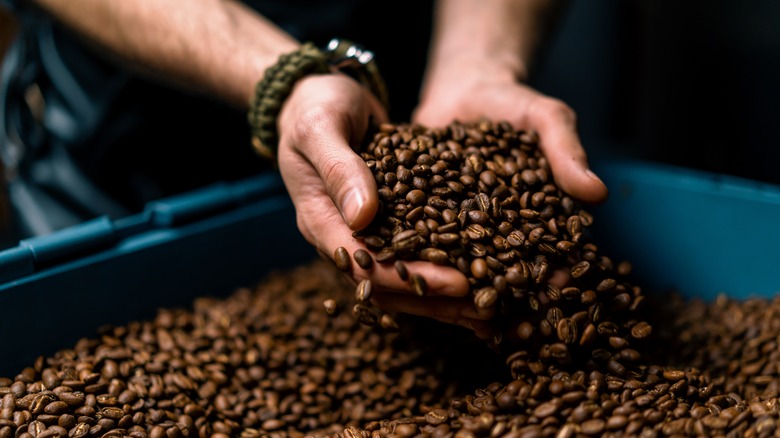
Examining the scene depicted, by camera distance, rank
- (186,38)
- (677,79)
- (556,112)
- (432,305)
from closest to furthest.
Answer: (432,305)
(556,112)
(186,38)
(677,79)

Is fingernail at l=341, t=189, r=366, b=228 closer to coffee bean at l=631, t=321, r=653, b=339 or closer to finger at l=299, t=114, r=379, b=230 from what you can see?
finger at l=299, t=114, r=379, b=230

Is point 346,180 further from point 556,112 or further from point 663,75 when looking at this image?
point 663,75

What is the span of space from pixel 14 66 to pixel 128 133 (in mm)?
485

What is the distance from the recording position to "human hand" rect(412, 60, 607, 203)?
1811mm

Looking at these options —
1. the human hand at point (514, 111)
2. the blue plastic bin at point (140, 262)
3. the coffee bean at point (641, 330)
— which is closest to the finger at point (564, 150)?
the human hand at point (514, 111)

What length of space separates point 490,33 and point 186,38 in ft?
3.55

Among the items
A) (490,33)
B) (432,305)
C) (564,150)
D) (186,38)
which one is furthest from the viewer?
(490,33)

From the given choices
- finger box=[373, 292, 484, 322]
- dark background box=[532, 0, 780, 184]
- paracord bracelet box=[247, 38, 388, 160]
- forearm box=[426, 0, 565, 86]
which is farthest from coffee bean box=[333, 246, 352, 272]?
dark background box=[532, 0, 780, 184]

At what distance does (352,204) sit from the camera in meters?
1.52

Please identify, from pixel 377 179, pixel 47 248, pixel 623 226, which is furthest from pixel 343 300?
pixel 623 226

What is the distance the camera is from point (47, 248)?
1946 mm

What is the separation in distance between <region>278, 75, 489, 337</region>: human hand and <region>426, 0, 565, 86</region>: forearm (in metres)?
0.60

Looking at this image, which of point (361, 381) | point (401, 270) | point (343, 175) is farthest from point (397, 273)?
point (361, 381)

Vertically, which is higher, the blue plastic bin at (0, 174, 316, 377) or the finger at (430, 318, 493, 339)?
the finger at (430, 318, 493, 339)
